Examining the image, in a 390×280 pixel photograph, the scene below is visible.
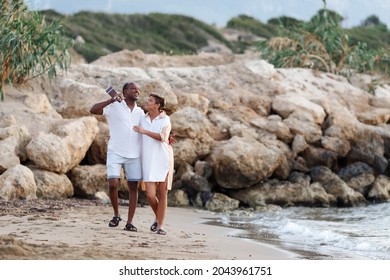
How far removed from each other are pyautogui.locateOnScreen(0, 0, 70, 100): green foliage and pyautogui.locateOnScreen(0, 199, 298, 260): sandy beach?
3.33m

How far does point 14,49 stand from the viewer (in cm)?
1292

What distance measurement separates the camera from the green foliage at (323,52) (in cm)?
2001

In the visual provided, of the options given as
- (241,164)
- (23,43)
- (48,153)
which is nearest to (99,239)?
(48,153)

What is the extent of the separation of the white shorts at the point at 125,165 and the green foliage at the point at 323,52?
12110 millimetres

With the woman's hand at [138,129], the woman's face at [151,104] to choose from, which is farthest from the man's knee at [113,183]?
the woman's face at [151,104]

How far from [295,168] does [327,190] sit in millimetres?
669

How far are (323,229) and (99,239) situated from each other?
12.7 feet

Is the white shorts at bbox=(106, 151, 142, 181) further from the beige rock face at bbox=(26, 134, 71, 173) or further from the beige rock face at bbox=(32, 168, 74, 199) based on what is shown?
the beige rock face at bbox=(26, 134, 71, 173)

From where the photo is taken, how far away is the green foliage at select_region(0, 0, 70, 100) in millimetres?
13000

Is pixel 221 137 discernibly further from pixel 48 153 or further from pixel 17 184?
pixel 17 184

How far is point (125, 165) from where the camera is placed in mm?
8242

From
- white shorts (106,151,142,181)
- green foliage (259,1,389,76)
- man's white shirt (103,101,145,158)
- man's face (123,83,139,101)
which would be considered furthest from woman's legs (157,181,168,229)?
green foliage (259,1,389,76)

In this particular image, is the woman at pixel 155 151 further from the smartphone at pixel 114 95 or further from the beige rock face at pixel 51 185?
the beige rock face at pixel 51 185

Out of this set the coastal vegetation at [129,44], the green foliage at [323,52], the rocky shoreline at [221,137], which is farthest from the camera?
the green foliage at [323,52]
